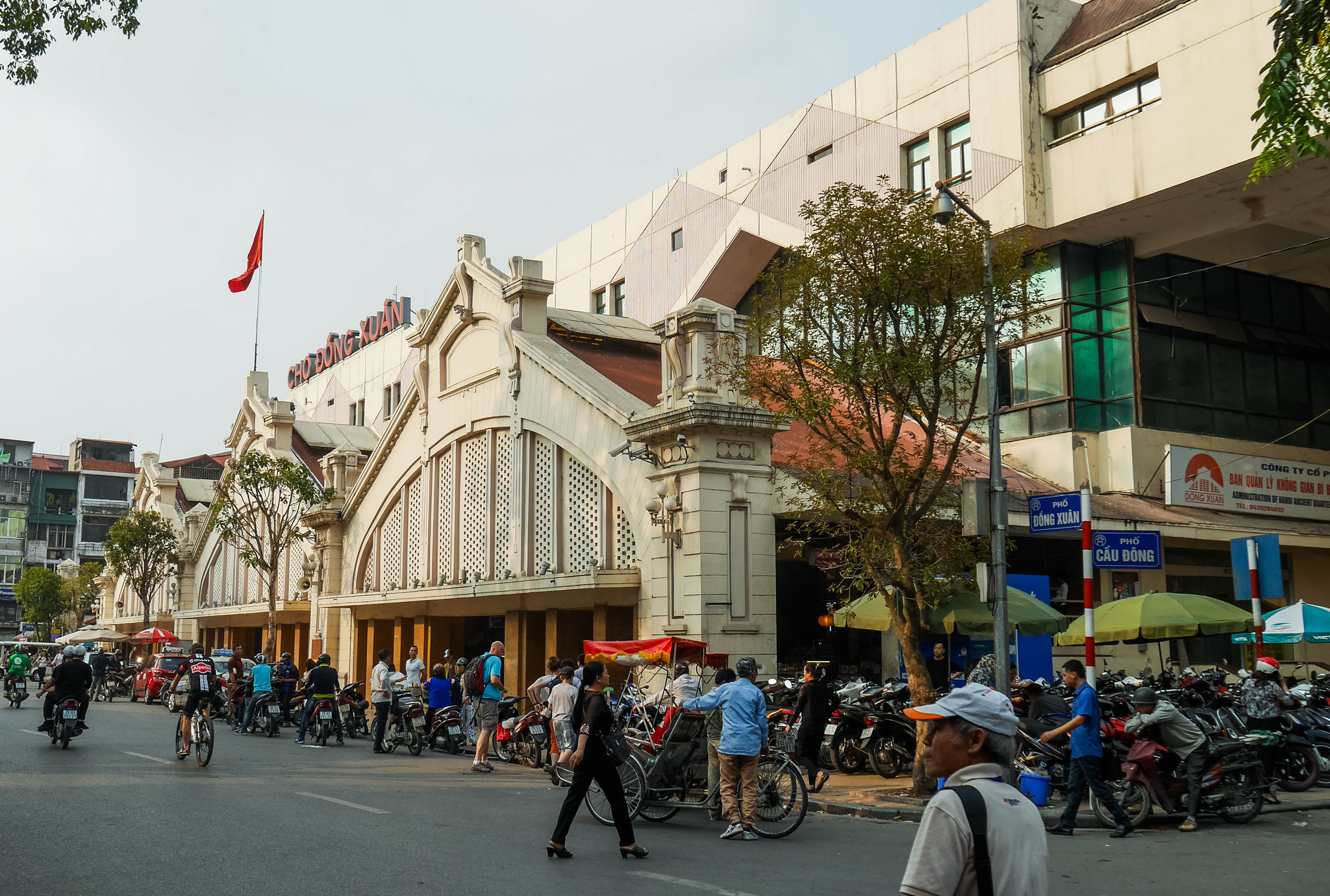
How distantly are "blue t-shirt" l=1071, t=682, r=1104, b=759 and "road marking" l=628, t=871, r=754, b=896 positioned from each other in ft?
15.8

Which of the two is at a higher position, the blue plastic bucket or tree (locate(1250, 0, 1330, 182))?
tree (locate(1250, 0, 1330, 182))

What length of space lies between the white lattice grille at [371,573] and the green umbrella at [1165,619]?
69.5ft

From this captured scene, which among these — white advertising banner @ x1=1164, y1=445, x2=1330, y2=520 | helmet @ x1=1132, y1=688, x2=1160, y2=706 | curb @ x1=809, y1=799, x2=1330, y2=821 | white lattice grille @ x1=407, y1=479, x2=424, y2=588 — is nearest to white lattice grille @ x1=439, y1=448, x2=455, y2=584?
white lattice grille @ x1=407, y1=479, x2=424, y2=588

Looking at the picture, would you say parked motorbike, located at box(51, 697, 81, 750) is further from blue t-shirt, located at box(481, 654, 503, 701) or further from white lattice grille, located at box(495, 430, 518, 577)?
white lattice grille, located at box(495, 430, 518, 577)

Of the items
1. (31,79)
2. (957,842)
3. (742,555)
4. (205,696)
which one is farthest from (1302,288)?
(957,842)

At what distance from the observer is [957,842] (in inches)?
130

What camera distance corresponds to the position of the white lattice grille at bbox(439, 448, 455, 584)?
29.6 metres

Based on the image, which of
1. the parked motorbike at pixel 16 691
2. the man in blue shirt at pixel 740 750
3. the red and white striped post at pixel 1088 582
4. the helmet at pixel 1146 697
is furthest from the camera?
the parked motorbike at pixel 16 691

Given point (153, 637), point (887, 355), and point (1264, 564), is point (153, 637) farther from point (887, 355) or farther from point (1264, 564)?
point (1264, 564)

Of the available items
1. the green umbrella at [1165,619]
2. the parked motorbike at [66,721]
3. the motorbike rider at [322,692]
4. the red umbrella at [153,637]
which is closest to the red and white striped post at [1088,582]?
the green umbrella at [1165,619]

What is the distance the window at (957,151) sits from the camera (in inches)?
1104

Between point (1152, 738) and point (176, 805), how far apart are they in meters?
9.97

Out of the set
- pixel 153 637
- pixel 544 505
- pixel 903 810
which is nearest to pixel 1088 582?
pixel 903 810

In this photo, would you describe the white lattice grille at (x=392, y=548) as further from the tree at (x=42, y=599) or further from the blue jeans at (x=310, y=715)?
the tree at (x=42, y=599)
